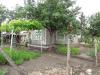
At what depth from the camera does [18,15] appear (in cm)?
1728

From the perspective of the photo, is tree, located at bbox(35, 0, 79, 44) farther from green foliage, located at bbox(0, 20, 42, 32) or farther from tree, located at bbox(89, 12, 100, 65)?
tree, located at bbox(89, 12, 100, 65)

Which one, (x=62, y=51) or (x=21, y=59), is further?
(x=62, y=51)

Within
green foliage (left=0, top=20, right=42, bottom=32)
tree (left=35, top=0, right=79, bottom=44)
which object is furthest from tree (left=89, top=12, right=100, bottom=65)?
green foliage (left=0, top=20, right=42, bottom=32)

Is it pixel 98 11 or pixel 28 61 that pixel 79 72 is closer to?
pixel 28 61

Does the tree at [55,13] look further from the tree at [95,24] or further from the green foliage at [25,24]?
the tree at [95,24]

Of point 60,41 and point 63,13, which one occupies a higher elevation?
point 63,13

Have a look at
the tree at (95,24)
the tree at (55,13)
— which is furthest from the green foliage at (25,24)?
the tree at (95,24)

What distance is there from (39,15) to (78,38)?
8778 millimetres

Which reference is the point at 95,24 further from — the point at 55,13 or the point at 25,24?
the point at 25,24

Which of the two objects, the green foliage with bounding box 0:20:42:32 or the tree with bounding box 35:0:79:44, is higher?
the tree with bounding box 35:0:79:44

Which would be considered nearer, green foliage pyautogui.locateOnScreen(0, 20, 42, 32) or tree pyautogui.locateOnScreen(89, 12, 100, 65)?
green foliage pyautogui.locateOnScreen(0, 20, 42, 32)

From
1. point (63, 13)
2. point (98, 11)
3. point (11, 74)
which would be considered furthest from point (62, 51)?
point (11, 74)

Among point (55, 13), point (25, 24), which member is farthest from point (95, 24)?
point (25, 24)

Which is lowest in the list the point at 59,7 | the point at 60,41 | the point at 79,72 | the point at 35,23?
the point at 79,72
